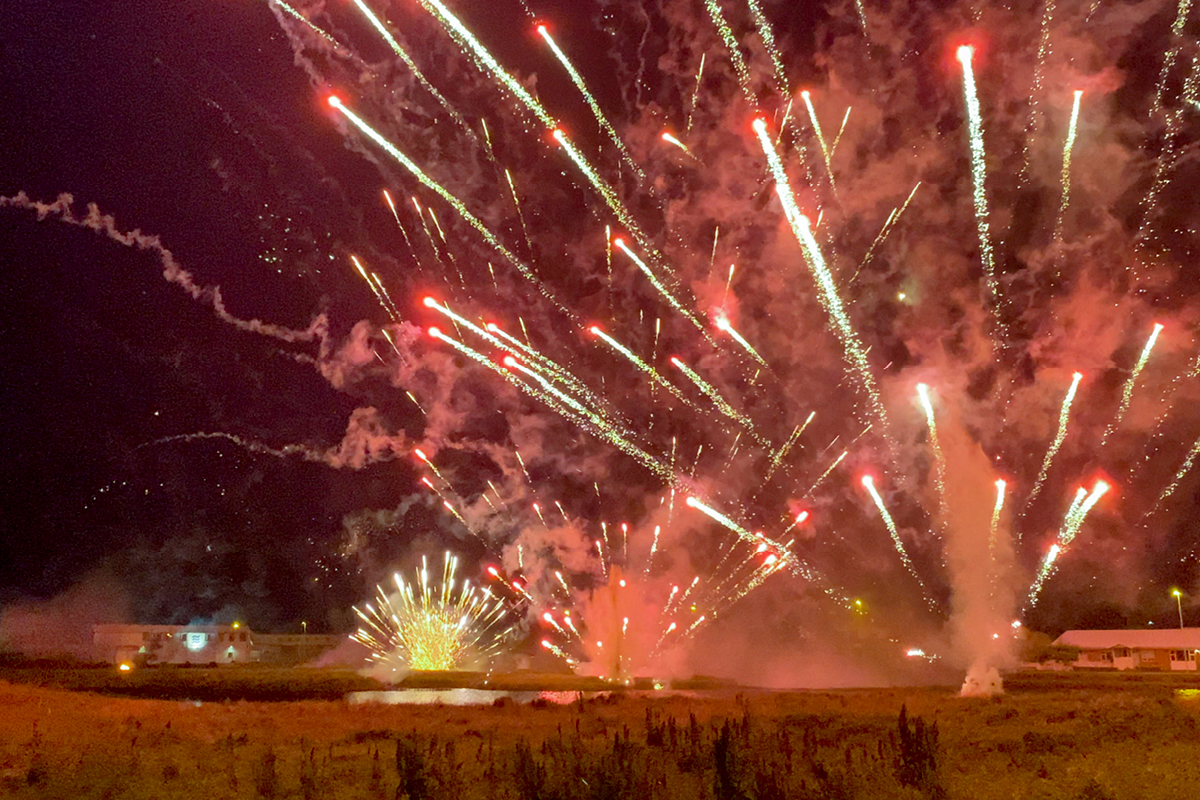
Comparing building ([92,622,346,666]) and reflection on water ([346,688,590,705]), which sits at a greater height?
building ([92,622,346,666])

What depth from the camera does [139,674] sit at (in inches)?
1961

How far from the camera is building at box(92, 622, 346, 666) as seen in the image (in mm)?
73438

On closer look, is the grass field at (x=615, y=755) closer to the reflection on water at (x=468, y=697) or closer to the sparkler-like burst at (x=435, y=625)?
the reflection on water at (x=468, y=697)

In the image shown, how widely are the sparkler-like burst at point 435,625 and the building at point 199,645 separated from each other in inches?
234

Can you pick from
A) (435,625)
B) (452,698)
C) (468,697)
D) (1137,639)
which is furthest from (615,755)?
(1137,639)

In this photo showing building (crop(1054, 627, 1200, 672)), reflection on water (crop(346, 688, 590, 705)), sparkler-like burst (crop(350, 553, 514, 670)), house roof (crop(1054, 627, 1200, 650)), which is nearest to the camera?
reflection on water (crop(346, 688, 590, 705))

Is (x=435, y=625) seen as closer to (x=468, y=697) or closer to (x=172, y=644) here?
(x=172, y=644)

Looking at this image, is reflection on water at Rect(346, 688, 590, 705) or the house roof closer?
reflection on water at Rect(346, 688, 590, 705)

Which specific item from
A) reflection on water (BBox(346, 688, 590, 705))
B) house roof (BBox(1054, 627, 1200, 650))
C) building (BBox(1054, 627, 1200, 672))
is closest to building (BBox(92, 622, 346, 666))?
reflection on water (BBox(346, 688, 590, 705))

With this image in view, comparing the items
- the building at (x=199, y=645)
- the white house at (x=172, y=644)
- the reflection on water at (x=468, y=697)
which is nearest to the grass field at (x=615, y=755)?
the reflection on water at (x=468, y=697)

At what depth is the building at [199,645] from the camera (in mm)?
73438

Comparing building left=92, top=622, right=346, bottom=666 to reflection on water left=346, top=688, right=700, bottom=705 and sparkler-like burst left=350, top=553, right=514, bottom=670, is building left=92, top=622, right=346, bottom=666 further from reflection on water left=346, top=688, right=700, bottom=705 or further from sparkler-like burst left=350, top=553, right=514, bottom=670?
reflection on water left=346, top=688, right=700, bottom=705

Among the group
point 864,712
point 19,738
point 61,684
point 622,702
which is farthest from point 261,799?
point 61,684

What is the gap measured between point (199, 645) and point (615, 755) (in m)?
74.6
